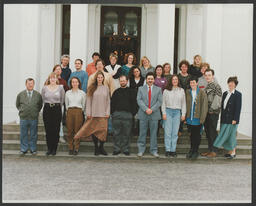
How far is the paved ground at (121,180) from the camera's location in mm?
5793

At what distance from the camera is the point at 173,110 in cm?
892

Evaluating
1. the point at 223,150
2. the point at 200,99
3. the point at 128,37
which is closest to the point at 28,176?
the point at 200,99

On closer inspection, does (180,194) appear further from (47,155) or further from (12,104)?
(12,104)

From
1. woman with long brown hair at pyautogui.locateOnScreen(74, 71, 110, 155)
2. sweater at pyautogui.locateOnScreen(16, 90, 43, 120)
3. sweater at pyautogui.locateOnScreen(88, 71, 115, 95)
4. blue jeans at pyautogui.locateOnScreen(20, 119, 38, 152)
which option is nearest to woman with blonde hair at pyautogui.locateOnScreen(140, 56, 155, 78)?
sweater at pyautogui.locateOnScreen(88, 71, 115, 95)

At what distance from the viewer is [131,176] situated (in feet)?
23.5

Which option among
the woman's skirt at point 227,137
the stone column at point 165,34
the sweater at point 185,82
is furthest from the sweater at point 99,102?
the stone column at point 165,34

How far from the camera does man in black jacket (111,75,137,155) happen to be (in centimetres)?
897

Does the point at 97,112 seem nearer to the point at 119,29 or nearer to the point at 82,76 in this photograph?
the point at 82,76

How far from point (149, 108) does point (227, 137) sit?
2.14 metres

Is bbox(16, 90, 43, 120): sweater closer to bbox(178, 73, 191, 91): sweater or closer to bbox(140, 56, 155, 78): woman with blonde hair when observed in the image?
bbox(140, 56, 155, 78): woman with blonde hair

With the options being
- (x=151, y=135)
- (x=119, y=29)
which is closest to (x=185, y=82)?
(x=151, y=135)

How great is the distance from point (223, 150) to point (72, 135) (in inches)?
162

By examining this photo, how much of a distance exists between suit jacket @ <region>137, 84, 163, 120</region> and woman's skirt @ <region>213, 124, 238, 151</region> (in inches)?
65.2

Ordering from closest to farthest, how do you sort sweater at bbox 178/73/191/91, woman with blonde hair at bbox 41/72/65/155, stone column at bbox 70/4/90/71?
woman with blonde hair at bbox 41/72/65/155, sweater at bbox 178/73/191/91, stone column at bbox 70/4/90/71
